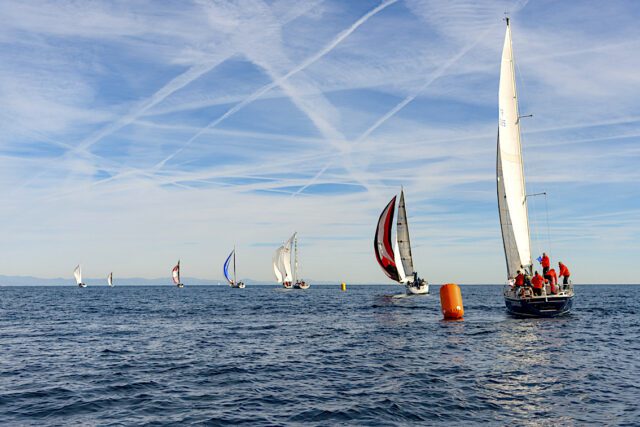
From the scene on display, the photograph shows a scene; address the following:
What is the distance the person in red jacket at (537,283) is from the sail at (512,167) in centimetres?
390

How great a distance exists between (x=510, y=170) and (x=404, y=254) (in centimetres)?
3445

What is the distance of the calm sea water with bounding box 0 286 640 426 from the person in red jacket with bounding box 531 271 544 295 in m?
3.05

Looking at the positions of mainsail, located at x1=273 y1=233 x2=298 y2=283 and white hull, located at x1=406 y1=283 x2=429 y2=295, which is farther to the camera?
mainsail, located at x1=273 y1=233 x2=298 y2=283

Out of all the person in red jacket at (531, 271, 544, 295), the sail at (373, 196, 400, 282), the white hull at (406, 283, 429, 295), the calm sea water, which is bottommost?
the white hull at (406, 283, 429, 295)

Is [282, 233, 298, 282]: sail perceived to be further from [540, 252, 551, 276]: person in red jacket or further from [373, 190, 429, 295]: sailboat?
[540, 252, 551, 276]: person in red jacket

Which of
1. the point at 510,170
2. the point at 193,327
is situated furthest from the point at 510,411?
the point at 510,170

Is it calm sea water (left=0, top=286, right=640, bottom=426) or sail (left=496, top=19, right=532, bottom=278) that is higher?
sail (left=496, top=19, right=532, bottom=278)

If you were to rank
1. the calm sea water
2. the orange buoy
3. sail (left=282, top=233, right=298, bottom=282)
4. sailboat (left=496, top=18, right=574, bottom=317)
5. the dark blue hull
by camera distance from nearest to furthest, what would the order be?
the calm sea water < the dark blue hull < the orange buoy < sailboat (left=496, top=18, right=574, bottom=317) < sail (left=282, top=233, right=298, bottom=282)

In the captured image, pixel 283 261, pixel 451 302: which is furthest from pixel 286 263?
pixel 451 302

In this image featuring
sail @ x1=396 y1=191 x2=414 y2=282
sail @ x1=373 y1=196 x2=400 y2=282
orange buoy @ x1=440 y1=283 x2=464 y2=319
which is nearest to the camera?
orange buoy @ x1=440 y1=283 x2=464 y2=319

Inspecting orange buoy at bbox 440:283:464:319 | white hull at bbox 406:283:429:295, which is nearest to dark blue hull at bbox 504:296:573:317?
orange buoy at bbox 440:283:464:319

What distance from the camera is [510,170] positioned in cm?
3766

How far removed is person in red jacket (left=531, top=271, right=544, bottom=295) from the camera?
108 ft

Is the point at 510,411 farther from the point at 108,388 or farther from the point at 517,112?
the point at 517,112
